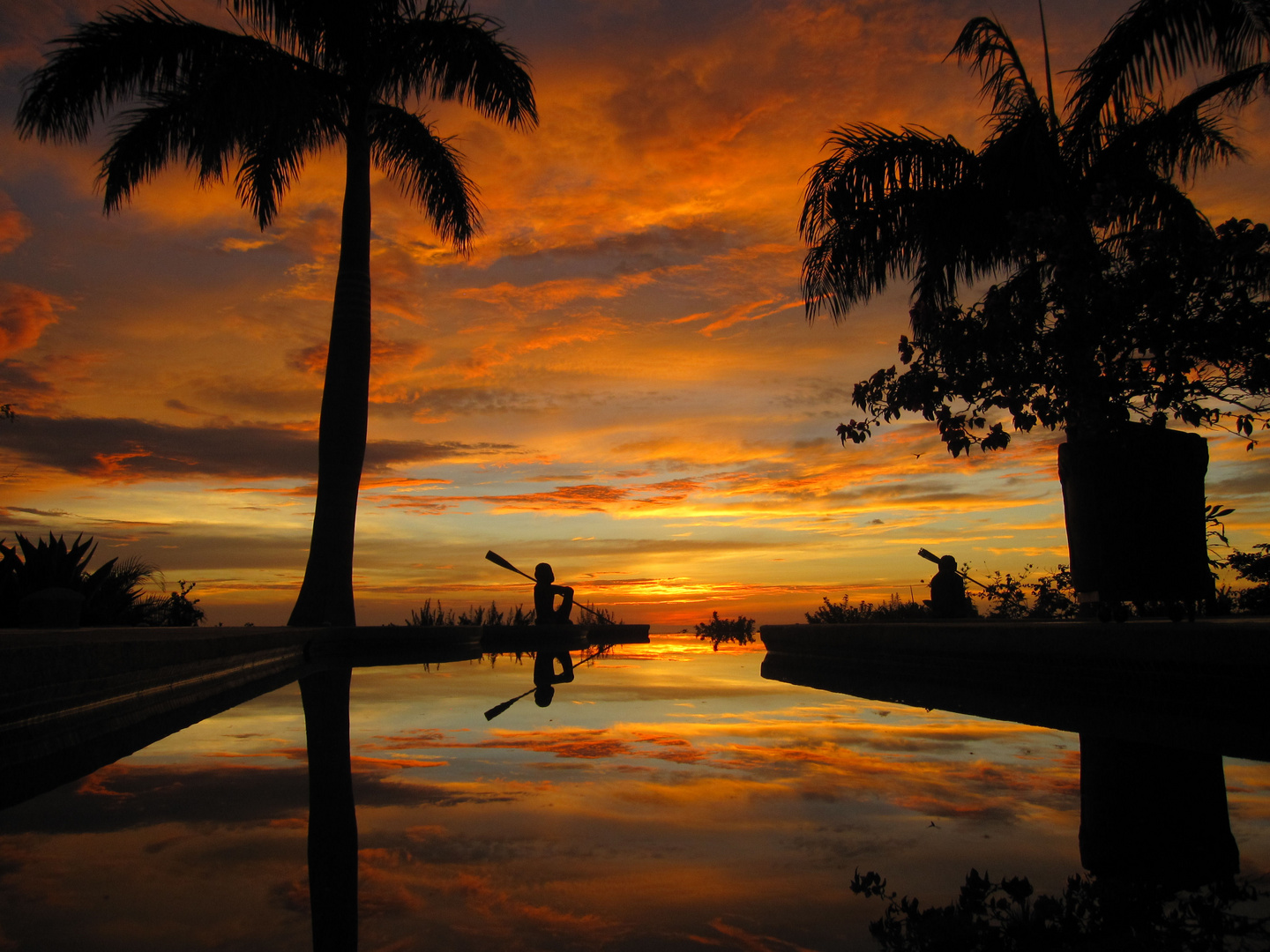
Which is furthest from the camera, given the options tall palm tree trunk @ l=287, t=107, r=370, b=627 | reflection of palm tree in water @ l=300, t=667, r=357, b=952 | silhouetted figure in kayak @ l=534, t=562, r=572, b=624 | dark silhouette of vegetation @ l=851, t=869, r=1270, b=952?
silhouetted figure in kayak @ l=534, t=562, r=572, b=624

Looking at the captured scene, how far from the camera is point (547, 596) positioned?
45.9 ft

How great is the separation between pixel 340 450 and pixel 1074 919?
12.0 metres

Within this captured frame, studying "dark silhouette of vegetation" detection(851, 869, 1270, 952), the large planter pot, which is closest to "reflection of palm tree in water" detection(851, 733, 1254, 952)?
"dark silhouette of vegetation" detection(851, 869, 1270, 952)

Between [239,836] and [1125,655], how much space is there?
14.3ft

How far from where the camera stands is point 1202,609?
34.0 ft

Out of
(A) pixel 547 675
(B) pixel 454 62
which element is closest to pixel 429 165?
(B) pixel 454 62

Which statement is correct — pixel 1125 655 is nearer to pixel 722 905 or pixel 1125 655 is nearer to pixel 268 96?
pixel 722 905

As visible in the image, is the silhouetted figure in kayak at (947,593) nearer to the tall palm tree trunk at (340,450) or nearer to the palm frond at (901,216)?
the palm frond at (901,216)

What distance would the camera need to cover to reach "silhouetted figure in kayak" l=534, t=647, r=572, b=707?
6.42m

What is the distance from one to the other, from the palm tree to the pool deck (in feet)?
26.3

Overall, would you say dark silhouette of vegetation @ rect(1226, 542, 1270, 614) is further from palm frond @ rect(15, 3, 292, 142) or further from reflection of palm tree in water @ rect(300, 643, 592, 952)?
palm frond @ rect(15, 3, 292, 142)

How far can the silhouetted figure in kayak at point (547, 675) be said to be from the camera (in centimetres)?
642

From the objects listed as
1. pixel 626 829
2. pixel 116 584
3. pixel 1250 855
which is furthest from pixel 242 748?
pixel 116 584

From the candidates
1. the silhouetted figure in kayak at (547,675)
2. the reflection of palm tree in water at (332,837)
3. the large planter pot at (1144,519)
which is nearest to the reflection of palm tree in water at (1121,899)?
the reflection of palm tree in water at (332,837)
